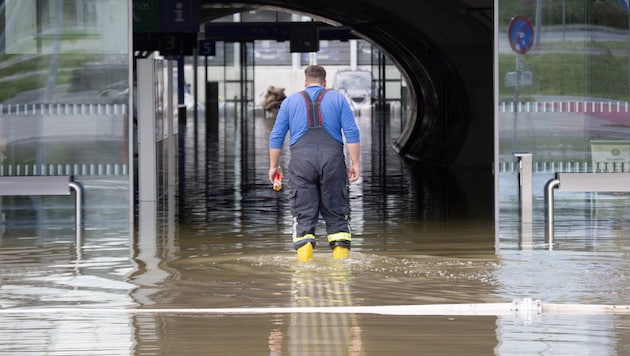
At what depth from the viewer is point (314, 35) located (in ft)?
148

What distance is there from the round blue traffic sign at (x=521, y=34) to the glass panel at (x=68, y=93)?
4.28 m

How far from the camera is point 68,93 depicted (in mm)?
15266

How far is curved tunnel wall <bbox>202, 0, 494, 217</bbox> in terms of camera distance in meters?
24.9

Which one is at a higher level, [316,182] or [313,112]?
A: [313,112]

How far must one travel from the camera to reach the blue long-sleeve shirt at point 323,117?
11547mm

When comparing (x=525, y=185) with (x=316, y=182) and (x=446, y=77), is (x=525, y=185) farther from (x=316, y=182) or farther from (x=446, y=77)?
(x=446, y=77)

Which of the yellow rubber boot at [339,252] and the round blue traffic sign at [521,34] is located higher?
the round blue traffic sign at [521,34]

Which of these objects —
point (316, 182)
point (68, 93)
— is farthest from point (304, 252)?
point (68, 93)

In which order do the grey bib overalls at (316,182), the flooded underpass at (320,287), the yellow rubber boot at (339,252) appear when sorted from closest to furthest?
1. the flooded underpass at (320,287)
2. the grey bib overalls at (316,182)
3. the yellow rubber boot at (339,252)

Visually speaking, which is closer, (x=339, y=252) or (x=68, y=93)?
(x=339, y=252)

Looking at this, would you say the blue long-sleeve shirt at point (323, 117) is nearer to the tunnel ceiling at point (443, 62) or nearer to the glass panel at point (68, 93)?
the glass panel at point (68, 93)

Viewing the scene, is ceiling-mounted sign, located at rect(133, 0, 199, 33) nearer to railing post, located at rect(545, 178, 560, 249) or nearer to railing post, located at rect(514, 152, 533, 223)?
railing post, located at rect(514, 152, 533, 223)

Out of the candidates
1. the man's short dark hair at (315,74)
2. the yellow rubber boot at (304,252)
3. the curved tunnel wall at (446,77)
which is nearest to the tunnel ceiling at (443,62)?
the curved tunnel wall at (446,77)

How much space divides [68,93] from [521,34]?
200 inches
